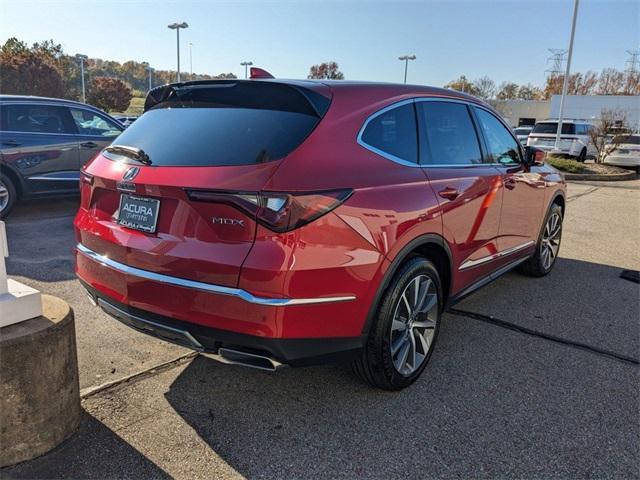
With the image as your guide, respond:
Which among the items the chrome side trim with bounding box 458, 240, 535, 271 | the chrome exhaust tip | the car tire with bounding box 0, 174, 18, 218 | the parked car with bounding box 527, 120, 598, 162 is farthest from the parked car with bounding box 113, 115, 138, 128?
the parked car with bounding box 527, 120, 598, 162

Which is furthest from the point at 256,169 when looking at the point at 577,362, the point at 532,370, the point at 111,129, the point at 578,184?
the point at 578,184

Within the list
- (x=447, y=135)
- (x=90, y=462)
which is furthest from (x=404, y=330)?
(x=90, y=462)

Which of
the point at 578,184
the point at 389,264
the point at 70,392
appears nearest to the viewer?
the point at 70,392

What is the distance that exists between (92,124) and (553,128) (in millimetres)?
19982

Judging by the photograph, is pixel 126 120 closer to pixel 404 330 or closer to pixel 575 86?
pixel 404 330

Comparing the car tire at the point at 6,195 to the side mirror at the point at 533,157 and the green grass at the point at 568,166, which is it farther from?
the green grass at the point at 568,166

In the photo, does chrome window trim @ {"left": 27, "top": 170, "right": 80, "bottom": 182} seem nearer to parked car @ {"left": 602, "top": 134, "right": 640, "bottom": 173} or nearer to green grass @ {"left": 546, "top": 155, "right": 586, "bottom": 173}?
green grass @ {"left": 546, "top": 155, "right": 586, "bottom": 173}

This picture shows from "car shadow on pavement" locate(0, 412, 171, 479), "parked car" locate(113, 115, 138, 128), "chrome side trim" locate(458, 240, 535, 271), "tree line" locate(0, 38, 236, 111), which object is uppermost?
"tree line" locate(0, 38, 236, 111)

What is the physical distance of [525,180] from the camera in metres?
4.55

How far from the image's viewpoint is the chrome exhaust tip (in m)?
2.36

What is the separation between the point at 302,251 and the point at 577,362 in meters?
2.40

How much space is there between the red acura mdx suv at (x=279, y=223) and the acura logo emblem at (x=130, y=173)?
0.01 meters

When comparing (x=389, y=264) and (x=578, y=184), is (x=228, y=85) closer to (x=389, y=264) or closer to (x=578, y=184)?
(x=389, y=264)

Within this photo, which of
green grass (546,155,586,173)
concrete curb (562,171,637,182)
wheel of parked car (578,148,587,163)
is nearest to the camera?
concrete curb (562,171,637,182)
